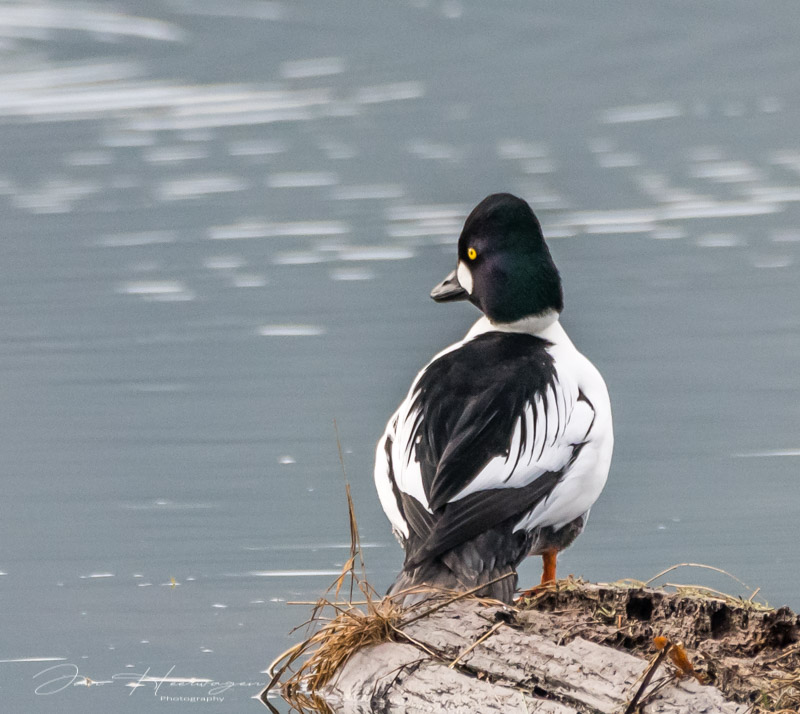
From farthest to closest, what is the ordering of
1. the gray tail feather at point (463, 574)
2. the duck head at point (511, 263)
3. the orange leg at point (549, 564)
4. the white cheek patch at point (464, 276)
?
the white cheek patch at point (464, 276), the duck head at point (511, 263), the orange leg at point (549, 564), the gray tail feather at point (463, 574)

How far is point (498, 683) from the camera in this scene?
3.07m

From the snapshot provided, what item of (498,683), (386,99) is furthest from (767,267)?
(386,99)

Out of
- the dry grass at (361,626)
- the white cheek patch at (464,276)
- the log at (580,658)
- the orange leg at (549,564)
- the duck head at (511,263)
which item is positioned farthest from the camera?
the white cheek patch at (464,276)

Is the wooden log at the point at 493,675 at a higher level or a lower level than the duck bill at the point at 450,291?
lower

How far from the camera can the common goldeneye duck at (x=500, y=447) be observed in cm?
350

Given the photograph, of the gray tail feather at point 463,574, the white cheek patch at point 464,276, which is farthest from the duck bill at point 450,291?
the gray tail feather at point 463,574

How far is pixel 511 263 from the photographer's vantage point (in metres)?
4.43

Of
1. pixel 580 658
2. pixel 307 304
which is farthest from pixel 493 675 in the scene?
pixel 307 304

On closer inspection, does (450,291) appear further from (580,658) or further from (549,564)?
(580,658)

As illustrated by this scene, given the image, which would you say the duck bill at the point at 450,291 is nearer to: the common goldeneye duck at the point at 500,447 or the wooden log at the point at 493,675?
the common goldeneye duck at the point at 500,447

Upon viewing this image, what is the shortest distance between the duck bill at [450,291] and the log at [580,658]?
1.34m

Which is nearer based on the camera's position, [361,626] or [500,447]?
[361,626]

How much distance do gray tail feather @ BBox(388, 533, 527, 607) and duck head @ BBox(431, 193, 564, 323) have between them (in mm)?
1033

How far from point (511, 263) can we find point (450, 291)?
11.2 inches
